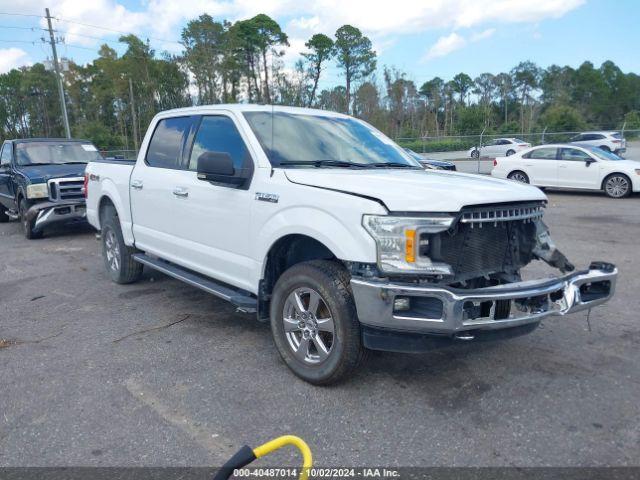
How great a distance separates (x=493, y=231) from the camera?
11.8ft

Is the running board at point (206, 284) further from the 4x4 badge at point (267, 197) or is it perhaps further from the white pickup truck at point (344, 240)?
the 4x4 badge at point (267, 197)

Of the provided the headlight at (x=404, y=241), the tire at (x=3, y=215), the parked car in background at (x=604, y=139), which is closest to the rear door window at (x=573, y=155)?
the headlight at (x=404, y=241)

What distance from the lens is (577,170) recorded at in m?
15.0

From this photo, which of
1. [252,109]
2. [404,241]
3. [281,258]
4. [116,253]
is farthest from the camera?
[116,253]

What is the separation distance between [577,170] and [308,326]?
45.1ft

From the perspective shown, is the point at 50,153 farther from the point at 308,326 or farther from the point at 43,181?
the point at 308,326

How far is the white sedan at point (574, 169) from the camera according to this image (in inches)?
560

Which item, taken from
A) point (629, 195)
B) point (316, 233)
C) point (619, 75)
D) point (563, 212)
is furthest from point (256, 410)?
point (619, 75)

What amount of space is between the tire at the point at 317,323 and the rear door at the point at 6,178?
9.63 meters

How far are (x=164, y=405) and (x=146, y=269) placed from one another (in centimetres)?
394

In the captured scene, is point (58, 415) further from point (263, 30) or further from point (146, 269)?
point (263, 30)

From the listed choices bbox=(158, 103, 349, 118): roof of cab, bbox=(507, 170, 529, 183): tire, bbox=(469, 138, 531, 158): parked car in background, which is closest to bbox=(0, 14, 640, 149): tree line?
bbox=(469, 138, 531, 158): parked car in background

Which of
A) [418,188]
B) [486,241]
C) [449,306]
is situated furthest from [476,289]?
[418,188]

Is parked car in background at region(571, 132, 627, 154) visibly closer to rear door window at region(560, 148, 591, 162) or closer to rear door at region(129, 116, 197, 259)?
rear door window at region(560, 148, 591, 162)
